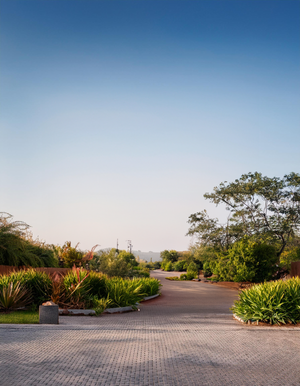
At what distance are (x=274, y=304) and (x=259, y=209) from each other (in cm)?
1795

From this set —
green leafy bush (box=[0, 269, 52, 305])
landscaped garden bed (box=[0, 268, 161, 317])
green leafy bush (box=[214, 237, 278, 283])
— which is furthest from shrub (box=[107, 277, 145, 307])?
green leafy bush (box=[214, 237, 278, 283])

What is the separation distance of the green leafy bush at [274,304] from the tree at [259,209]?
15688 millimetres

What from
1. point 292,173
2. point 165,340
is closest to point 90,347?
point 165,340

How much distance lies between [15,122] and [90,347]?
50.7 ft

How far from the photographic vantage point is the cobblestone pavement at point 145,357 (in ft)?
12.5

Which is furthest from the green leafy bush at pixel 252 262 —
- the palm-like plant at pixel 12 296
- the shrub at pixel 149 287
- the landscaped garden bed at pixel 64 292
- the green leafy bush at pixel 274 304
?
the palm-like plant at pixel 12 296

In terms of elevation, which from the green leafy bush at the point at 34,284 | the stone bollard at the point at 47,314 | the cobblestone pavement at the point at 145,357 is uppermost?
the green leafy bush at the point at 34,284

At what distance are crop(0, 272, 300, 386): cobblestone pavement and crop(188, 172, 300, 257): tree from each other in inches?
752

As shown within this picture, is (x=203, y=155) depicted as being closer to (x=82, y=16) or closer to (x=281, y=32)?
(x=281, y=32)

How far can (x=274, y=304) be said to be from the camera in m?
8.23

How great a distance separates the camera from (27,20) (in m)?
14.9

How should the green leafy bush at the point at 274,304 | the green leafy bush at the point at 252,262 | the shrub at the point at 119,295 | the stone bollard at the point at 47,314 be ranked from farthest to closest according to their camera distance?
the green leafy bush at the point at 252,262 < the shrub at the point at 119,295 < the green leafy bush at the point at 274,304 < the stone bollard at the point at 47,314

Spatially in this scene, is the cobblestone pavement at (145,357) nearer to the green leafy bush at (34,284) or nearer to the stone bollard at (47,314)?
the stone bollard at (47,314)

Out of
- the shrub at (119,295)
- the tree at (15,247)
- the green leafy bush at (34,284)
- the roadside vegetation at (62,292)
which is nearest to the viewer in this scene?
the roadside vegetation at (62,292)
